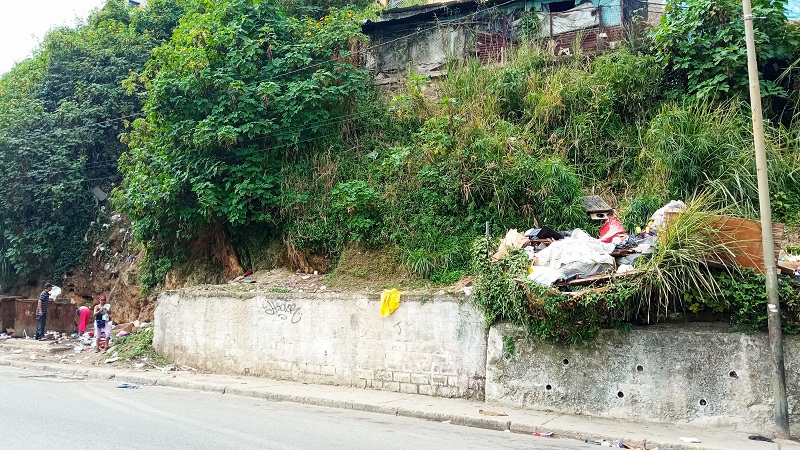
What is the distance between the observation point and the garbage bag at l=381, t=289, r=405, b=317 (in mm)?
10680

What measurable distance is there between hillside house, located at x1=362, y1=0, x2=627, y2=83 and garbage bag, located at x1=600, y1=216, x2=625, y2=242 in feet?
22.2

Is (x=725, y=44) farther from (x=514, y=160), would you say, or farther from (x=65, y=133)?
(x=65, y=133)

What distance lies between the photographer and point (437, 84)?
1633 centimetres

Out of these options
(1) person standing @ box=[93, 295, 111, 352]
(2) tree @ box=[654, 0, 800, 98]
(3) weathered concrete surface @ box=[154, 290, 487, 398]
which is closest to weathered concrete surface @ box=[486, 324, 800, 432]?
(3) weathered concrete surface @ box=[154, 290, 487, 398]

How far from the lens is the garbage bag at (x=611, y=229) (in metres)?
10.3

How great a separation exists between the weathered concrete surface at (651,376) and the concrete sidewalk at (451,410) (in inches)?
8.3

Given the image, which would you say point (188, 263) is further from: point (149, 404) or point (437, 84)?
point (437, 84)

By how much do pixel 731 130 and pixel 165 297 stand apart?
1248cm

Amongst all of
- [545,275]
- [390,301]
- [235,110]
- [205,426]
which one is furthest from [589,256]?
[235,110]

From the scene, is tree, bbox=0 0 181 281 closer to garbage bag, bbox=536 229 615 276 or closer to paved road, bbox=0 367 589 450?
paved road, bbox=0 367 589 450

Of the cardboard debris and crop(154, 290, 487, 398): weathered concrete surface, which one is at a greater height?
the cardboard debris

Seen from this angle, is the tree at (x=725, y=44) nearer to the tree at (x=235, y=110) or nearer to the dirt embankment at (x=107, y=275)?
the tree at (x=235, y=110)

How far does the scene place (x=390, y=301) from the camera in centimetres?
1071

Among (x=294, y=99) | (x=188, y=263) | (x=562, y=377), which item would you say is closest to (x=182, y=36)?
(x=294, y=99)
